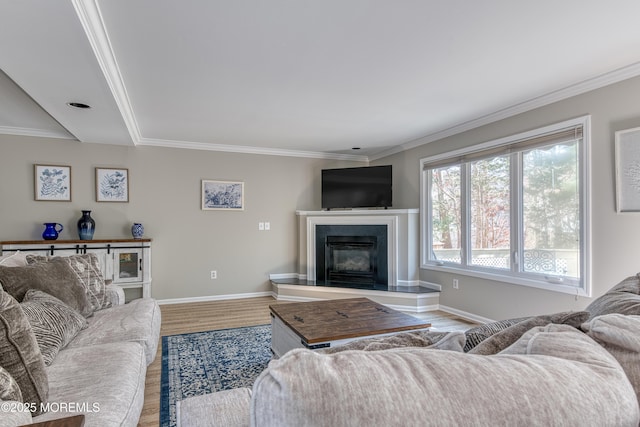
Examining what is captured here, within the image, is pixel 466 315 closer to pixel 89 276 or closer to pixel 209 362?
pixel 209 362

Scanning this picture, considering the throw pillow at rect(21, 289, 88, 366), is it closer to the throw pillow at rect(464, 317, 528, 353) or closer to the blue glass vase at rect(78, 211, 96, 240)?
the throw pillow at rect(464, 317, 528, 353)

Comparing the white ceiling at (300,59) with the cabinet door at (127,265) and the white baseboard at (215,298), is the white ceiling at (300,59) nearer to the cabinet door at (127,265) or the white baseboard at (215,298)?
the cabinet door at (127,265)

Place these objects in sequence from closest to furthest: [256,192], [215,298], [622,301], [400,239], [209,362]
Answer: [622,301], [209,362], [400,239], [215,298], [256,192]

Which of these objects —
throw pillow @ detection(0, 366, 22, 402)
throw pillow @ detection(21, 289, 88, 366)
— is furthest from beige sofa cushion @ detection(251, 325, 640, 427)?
throw pillow @ detection(21, 289, 88, 366)

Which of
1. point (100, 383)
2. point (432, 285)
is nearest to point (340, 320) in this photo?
point (100, 383)

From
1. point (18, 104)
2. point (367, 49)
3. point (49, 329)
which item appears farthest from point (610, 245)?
point (18, 104)

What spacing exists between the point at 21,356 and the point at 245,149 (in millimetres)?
4255

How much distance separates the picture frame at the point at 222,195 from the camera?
4969 millimetres

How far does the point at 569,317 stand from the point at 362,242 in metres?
4.17

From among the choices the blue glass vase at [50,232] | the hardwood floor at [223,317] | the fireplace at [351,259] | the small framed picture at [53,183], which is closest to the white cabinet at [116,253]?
the blue glass vase at [50,232]

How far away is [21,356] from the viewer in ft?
3.82

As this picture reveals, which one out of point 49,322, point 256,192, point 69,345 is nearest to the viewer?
point 49,322

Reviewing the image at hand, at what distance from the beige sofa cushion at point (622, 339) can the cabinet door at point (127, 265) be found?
14.9 ft

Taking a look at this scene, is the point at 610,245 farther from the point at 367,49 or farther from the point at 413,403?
the point at 413,403
